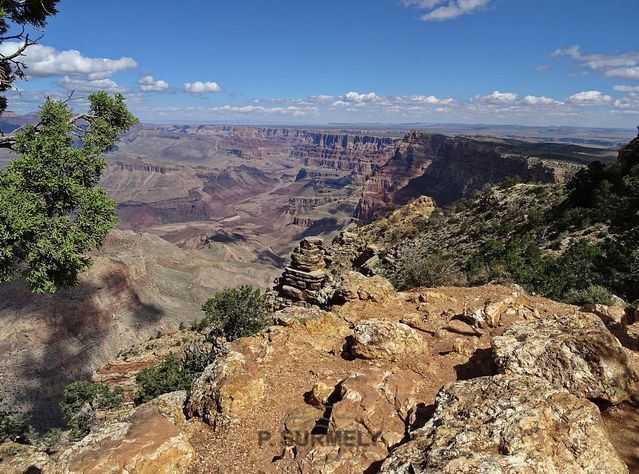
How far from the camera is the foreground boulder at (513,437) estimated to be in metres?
5.32

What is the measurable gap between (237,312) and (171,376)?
656 cm

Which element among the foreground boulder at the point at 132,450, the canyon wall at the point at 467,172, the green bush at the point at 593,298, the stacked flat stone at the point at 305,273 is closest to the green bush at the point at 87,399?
the stacked flat stone at the point at 305,273

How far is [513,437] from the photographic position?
5.70 metres

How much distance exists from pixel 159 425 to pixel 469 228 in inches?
1646

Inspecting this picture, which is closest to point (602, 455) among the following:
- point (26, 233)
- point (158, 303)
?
point (26, 233)

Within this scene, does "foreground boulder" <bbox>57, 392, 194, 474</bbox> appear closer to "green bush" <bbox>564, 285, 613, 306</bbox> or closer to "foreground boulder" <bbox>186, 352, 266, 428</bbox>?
"foreground boulder" <bbox>186, 352, 266, 428</bbox>

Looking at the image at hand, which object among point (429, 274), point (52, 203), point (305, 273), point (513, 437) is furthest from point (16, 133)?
point (305, 273)

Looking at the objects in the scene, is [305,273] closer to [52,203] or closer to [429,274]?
[429,274]

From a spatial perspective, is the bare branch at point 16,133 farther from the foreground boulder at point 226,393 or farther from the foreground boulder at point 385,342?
the foreground boulder at point 385,342

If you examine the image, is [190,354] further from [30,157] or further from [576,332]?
[576,332]

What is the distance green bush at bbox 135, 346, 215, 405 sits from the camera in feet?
84.4

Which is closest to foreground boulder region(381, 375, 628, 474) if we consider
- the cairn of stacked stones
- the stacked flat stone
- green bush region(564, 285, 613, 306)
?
green bush region(564, 285, 613, 306)

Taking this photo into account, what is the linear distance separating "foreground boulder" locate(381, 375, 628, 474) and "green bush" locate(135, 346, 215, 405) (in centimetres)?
2189

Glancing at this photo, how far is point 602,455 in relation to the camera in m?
5.59
